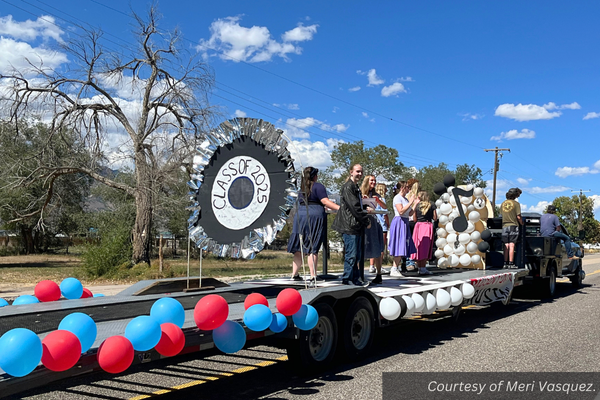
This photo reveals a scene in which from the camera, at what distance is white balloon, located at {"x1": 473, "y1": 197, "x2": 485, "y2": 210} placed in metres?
10.6

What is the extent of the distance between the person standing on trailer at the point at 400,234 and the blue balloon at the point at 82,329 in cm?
667

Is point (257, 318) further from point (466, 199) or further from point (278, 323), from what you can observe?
point (466, 199)

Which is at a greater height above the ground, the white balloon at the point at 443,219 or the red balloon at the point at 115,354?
the white balloon at the point at 443,219

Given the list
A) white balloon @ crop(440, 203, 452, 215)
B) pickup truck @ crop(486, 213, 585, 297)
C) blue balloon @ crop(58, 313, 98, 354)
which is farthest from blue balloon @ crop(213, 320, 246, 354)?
pickup truck @ crop(486, 213, 585, 297)

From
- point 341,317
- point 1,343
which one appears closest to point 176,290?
point 341,317

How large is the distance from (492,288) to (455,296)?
185cm

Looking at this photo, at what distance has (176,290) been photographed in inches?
274

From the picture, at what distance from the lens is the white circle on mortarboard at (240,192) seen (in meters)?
6.55

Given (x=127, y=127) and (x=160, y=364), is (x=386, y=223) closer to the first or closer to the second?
(x=160, y=364)

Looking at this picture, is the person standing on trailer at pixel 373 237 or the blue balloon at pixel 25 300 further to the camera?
the person standing on trailer at pixel 373 237

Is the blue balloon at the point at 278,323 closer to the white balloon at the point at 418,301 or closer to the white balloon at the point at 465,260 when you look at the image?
the white balloon at the point at 418,301

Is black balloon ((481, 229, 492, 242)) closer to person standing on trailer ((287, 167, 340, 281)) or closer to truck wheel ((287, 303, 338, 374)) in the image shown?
person standing on trailer ((287, 167, 340, 281))

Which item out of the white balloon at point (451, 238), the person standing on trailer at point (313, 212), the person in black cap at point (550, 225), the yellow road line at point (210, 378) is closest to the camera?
the yellow road line at point (210, 378)

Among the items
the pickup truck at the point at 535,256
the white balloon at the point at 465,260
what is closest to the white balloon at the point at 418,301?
the white balloon at the point at 465,260
